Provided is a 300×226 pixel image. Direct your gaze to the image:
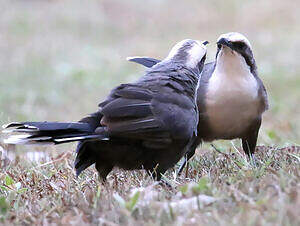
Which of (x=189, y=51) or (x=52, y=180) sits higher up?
(x=189, y=51)

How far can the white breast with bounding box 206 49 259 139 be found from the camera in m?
4.86

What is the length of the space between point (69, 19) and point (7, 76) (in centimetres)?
576

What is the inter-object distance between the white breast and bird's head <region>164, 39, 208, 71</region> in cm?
15

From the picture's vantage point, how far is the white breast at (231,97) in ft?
15.9

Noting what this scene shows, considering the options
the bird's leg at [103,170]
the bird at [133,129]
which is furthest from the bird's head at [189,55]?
the bird's leg at [103,170]

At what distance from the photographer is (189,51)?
4.89 m

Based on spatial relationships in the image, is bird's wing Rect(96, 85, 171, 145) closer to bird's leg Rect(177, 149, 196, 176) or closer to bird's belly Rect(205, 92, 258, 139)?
bird's leg Rect(177, 149, 196, 176)

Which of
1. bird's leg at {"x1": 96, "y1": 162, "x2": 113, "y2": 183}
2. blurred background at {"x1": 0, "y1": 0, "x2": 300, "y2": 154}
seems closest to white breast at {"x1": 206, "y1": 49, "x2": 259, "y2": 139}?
bird's leg at {"x1": 96, "y1": 162, "x2": 113, "y2": 183}

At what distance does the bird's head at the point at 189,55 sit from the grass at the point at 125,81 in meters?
0.72

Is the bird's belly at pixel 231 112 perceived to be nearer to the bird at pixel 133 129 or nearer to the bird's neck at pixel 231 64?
the bird's neck at pixel 231 64

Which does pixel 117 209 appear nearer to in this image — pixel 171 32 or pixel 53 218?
pixel 53 218

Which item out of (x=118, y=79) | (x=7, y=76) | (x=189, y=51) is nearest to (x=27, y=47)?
(x=7, y=76)

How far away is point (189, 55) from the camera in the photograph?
4840 mm

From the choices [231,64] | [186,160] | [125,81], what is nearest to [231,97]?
[231,64]
